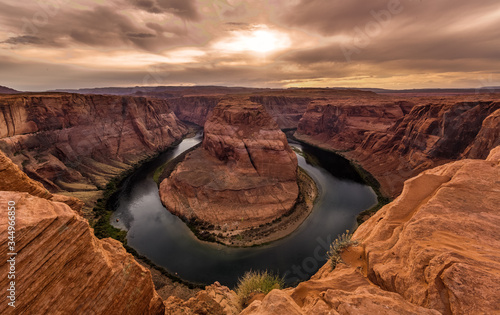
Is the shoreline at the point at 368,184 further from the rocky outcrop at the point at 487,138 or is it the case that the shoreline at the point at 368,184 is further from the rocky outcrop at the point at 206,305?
the rocky outcrop at the point at 206,305

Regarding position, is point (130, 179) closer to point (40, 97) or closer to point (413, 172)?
point (40, 97)

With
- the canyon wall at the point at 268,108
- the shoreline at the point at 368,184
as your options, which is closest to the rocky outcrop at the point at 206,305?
the shoreline at the point at 368,184

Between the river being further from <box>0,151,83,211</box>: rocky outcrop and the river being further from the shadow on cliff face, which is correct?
<box>0,151,83,211</box>: rocky outcrop

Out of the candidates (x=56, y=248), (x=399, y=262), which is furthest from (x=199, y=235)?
(x=399, y=262)

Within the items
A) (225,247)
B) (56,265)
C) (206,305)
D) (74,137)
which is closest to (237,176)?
(225,247)

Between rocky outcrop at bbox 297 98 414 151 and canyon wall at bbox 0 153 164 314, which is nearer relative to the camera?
canyon wall at bbox 0 153 164 314

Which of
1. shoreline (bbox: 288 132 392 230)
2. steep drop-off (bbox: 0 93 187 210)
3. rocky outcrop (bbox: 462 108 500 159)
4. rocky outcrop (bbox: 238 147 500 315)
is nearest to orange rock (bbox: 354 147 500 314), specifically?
rocky outcrop (bbox: 238 147 500 315)

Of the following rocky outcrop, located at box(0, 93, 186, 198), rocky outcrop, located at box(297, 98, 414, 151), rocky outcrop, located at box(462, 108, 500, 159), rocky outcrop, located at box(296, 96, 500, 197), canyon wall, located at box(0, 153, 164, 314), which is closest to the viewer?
canyon wall, located at box(0, 153, 164, 314)
